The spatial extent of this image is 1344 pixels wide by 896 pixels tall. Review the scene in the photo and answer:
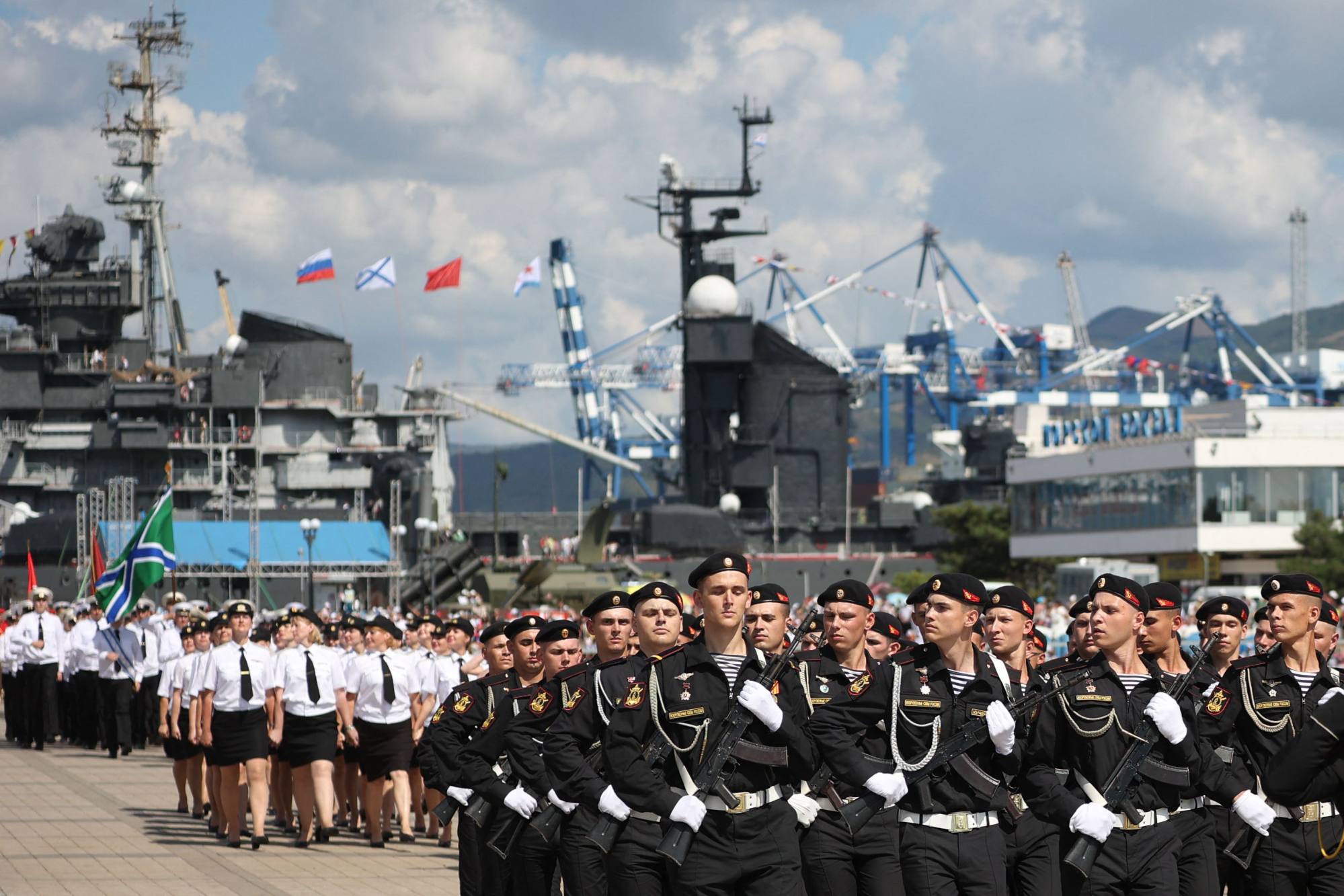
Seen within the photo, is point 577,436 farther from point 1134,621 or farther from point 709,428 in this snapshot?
point 1134,621

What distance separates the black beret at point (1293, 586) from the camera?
28.9 feet

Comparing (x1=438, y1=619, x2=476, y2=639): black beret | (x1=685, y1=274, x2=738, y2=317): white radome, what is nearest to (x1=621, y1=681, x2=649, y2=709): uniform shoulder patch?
(x1=438, y1=619, x2=476, y2=639): black beret

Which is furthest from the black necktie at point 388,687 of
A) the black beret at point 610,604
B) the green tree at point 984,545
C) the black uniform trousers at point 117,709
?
the green tree at point 984,545

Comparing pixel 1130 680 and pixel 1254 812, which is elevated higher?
pixel 1130 680

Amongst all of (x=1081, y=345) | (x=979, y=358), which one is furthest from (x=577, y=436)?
(x=1081, y=345)

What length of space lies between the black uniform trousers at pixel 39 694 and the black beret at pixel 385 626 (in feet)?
39.7

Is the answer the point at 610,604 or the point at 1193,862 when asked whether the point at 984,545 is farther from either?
the point at 1193,862

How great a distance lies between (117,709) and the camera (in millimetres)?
25922

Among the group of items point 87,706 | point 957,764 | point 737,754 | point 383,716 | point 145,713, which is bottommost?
point 145,713

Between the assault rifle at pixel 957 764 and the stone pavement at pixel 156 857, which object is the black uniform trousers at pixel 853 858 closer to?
the assault rifle at pixel 957 764

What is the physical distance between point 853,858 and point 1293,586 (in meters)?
2.32

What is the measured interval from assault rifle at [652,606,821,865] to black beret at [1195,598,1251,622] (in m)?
3.85

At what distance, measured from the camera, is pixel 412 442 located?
76062 millimetres

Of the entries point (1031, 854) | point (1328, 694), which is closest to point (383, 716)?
point (1031, 854)
